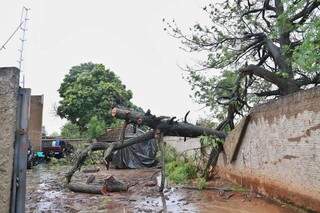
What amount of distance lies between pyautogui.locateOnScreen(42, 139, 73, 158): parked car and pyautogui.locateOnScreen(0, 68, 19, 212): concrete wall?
24.8 meters

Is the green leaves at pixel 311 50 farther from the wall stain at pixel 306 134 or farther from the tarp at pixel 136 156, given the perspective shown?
the tarp at pixel 136 156

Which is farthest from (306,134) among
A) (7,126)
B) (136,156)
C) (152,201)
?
(136,156)

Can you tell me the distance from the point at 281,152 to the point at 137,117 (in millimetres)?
5137

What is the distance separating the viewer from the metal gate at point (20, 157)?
235 centimetres

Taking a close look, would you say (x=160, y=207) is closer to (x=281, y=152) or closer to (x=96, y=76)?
(x=281, y=152)

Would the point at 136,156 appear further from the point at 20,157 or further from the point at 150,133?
the point at 20,157

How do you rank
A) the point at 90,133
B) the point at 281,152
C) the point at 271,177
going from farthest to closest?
the point at 90,133 → the point at 271,177 → the point at 281,152

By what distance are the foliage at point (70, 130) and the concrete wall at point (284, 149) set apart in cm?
2661

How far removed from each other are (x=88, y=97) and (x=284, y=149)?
89.7 ft

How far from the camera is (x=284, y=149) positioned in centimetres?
819

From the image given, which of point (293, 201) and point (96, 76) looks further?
point (96, 76)

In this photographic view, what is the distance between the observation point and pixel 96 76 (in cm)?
3591

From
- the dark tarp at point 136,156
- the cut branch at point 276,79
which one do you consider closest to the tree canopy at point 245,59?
the cut branch at point 276,79

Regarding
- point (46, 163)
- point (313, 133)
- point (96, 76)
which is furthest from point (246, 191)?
point (96, 76)
